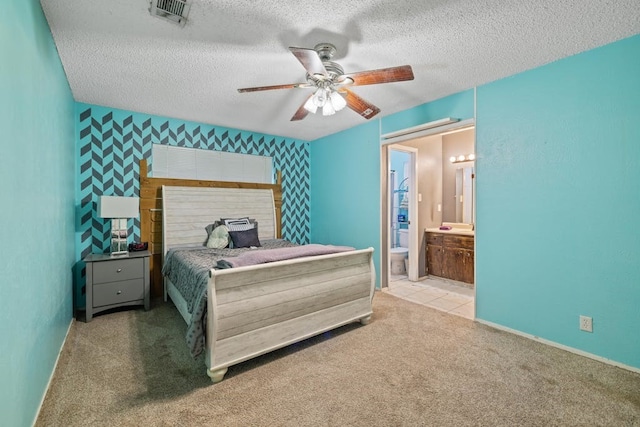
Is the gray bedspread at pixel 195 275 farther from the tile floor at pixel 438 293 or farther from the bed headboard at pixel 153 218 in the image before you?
the tile floor at pixel 438 293

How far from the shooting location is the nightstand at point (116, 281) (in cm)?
308

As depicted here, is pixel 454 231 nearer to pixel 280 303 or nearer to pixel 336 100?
pixel 336 100

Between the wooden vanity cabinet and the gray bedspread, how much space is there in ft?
8.01

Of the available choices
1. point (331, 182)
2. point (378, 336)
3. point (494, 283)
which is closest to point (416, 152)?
point (331, 182)

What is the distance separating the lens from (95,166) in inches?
141

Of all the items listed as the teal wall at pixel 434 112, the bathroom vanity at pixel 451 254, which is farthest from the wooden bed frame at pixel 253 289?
the bathroom vanity at pixel 451 254

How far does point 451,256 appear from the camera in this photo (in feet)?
14.9

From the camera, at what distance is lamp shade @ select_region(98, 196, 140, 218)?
3.21 meters

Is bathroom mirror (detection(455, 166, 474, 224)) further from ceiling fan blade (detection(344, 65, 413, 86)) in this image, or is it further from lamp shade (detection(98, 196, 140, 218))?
lamp shade (detection(98, 196, 140, 218))

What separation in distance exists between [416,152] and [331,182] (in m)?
1.49

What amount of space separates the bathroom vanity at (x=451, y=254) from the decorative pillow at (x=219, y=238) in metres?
3.22

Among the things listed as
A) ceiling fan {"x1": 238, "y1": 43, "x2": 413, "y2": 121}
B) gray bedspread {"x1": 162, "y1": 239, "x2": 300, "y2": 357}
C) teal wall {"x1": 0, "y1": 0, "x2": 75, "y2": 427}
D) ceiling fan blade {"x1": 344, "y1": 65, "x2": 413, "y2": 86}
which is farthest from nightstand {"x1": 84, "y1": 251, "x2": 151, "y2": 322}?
ceiling fan blade {"x1": 344, "y1": 65, "x2": 413, "y2": 86}

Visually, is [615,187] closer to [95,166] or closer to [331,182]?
[331,182]

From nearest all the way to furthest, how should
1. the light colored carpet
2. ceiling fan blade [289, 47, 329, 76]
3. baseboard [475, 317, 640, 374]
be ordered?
the light colored carpet, ceiling fan blade [289, 47, 329, 76], baseboard [475, 317, 640, 374]
